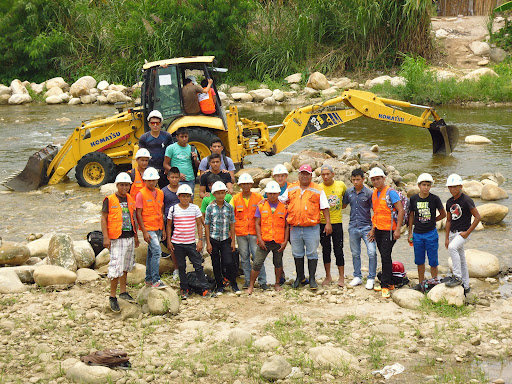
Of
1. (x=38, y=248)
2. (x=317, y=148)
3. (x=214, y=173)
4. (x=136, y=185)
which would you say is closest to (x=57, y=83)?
(x=317, y=148)

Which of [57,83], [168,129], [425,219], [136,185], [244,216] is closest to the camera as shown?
[425,219]

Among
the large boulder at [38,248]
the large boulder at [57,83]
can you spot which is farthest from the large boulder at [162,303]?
the large boulder at [57,83]

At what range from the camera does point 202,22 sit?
2667 cm

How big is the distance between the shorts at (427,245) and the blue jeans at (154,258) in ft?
9.68

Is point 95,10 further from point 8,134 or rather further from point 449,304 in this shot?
point 449,304

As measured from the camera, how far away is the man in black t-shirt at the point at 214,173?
8562 millimetres

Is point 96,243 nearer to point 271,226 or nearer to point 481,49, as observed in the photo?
point 271,226

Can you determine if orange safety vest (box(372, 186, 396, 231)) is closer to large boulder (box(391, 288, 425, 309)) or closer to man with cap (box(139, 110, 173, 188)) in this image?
large boulder (box(391, 288, 425, 309))

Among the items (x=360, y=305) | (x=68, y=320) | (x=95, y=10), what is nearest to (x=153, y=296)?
(x=68, y=320)

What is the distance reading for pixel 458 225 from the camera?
7.59m

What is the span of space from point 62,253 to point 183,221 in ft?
5.73

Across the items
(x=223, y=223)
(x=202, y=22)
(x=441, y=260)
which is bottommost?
(x=441, y=260)

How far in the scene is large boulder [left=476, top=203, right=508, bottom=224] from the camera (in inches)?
411

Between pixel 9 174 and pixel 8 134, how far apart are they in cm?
553
